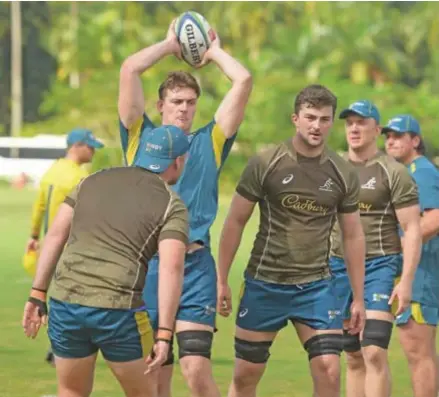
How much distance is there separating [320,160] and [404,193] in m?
1.10

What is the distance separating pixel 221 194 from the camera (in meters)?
48.7

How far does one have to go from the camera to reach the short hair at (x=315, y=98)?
878 centimetres

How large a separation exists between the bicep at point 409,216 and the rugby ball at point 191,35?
5.95 ft

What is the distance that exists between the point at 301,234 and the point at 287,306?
1.52 feet

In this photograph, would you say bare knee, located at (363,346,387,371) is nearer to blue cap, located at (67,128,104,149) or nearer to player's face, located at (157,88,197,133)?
player's face, located at (157,88,197,133)

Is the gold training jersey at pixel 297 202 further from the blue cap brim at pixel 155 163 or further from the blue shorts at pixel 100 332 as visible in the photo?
the blue shorts at pixel 100 332

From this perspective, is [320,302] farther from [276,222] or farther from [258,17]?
[258,17]

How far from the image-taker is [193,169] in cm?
876

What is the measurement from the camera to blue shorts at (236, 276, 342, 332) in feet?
29.0

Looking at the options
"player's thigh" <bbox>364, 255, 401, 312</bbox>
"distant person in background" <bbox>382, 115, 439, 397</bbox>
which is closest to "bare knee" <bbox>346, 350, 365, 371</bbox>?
"distant person in background" <bbox>382, 115, 439, 397</bbox>

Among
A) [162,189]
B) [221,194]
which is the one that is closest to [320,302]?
[162,189]

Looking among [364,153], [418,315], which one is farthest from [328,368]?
[364,153]

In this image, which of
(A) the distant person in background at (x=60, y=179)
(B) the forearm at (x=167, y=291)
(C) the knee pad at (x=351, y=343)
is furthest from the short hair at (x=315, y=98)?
(A) the distant person in background at (x=60, y=179)

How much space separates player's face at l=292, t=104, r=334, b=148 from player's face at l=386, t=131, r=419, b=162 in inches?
66.4
